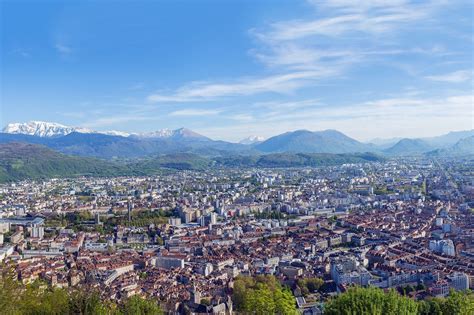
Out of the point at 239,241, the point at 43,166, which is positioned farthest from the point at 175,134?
the point at 239,241

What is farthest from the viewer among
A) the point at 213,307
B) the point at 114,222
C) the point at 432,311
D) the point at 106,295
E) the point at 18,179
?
the point at 18,179

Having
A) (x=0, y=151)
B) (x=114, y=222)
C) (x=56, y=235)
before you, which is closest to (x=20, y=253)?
(x=56, y=235)

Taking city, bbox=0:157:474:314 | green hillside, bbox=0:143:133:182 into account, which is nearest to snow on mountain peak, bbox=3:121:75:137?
green hillside, bbox=0:143:133:182

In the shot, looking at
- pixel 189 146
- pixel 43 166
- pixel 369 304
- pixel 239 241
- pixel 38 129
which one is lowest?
pixel 239 241

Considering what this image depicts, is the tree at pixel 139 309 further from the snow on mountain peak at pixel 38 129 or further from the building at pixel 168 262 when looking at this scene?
the snow on mountain peak at pixel 38 129

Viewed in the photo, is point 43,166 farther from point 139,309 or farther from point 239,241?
point 139,309

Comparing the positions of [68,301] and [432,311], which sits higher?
[68,301]

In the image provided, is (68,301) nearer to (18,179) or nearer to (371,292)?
(371,292)

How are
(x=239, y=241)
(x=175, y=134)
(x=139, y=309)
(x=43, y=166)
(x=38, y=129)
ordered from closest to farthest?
(x=139, y=309) → (x=239, y=241) → (x=43, y=166) → (x=38, y=129) → (x=175, y=134)

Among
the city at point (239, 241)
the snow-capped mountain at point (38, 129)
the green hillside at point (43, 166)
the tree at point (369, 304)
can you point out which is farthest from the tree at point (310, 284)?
the snow-capped mountain at point (38, 129)

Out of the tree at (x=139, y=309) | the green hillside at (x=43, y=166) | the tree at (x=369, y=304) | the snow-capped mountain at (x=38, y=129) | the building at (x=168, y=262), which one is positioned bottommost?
the building at (x=168, y=262)

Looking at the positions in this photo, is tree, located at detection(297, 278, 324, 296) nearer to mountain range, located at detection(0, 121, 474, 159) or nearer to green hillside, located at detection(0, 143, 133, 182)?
green hillside, located at detection(0, 143, 133, 182)
